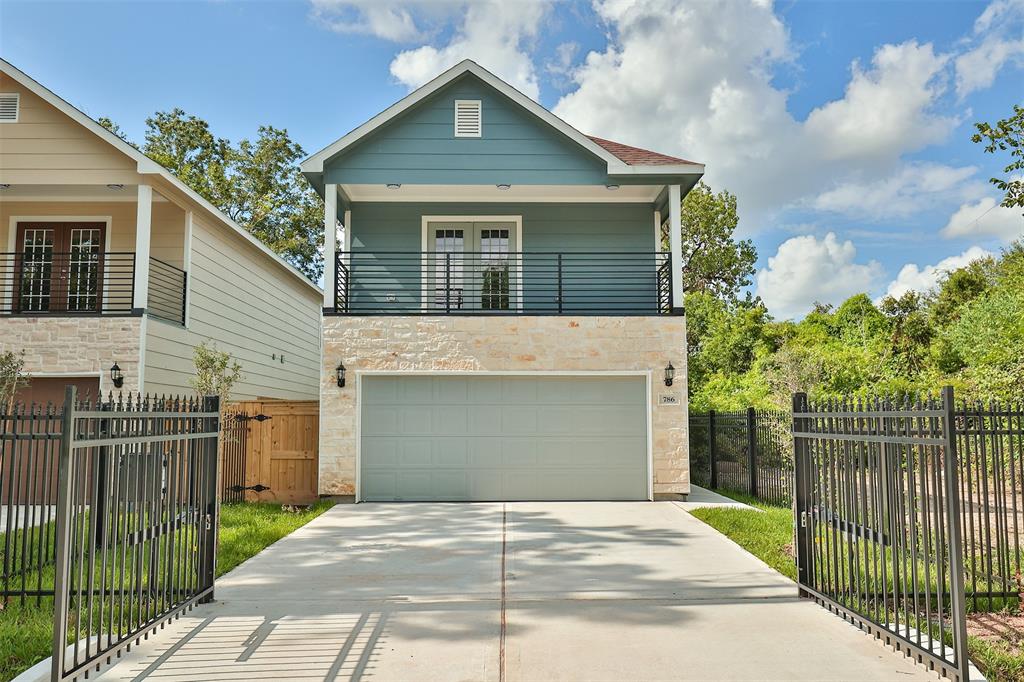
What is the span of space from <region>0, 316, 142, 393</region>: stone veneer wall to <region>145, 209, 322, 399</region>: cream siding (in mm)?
330

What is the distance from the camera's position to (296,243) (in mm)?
30406

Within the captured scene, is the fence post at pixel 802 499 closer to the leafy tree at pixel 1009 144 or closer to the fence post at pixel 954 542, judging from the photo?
the fence post at pixel 954 542

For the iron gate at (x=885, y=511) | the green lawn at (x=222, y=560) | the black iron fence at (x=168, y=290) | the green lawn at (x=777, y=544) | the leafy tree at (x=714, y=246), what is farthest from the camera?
the leafy tree at (x=714, y=246)

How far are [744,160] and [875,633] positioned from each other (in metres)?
27.7

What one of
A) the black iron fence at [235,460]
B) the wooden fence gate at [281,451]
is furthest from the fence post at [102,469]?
the wooden fence gate at [281,451]

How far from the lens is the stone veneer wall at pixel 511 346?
1273cm

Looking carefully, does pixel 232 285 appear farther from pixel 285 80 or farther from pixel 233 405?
pixel 285 80

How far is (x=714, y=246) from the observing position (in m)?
33.2

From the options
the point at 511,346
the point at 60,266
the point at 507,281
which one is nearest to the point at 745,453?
the point at 511,346

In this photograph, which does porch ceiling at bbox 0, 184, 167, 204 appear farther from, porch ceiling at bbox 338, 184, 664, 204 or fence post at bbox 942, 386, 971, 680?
fence post at bbox 942, 386, 971, 680

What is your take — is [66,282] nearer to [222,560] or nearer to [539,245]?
[539,245]

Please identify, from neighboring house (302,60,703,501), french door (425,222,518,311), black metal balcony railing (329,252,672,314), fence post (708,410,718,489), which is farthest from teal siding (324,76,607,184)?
fence post (708,410,718,489)

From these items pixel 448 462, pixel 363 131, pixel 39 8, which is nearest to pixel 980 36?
pixel 363 131

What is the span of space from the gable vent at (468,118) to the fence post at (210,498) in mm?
8634
